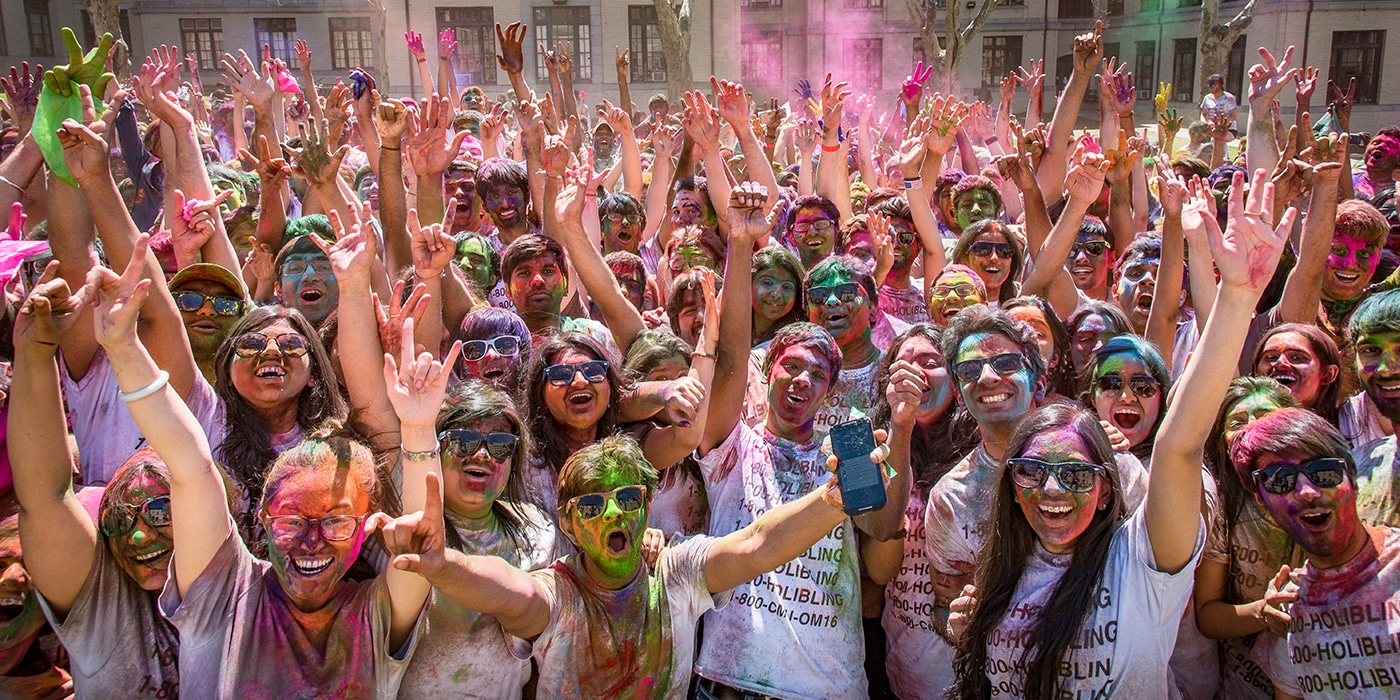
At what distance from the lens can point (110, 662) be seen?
253 centimetres

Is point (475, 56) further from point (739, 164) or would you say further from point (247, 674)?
point (247, 674)

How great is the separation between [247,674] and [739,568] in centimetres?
125

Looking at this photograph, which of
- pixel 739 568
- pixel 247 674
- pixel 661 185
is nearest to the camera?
pixel 247 674

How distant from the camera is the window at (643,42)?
3041 centimetres

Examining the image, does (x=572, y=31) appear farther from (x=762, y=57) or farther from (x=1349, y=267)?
(x=1349, y=267)

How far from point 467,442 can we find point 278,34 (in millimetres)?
33663

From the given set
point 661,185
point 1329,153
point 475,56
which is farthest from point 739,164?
point 475,56

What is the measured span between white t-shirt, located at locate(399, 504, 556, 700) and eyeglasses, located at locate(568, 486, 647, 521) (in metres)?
0.29

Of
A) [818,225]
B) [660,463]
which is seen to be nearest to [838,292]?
[660,463]

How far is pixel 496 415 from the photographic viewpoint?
288cm

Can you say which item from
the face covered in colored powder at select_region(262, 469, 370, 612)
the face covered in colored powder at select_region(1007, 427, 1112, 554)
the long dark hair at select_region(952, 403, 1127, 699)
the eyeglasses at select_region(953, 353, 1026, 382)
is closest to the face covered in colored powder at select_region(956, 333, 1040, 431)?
the eyeglasses at select_region(953, 353, 1026, 382)

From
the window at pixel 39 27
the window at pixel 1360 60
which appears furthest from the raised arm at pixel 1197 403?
the window at pixel 39 27

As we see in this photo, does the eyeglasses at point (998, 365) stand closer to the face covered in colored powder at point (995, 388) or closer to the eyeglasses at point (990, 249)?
the face covered in colored powder at point (995, 388)

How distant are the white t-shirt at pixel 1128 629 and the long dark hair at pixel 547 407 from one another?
151 cm
